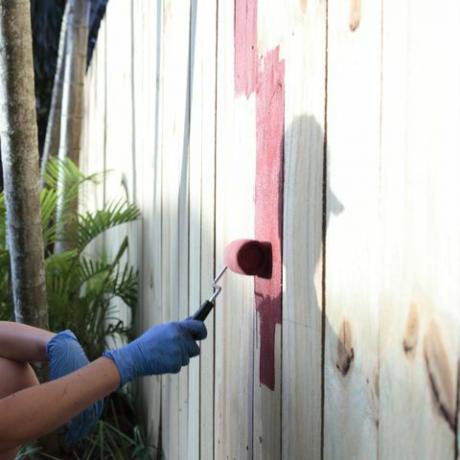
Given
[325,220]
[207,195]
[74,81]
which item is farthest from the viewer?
[74,81]

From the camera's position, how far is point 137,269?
3.55 meters

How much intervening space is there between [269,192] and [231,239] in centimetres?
36

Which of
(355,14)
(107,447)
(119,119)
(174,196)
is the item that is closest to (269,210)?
(355,14)

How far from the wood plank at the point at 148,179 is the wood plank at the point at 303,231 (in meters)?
1.56

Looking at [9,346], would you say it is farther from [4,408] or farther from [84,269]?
[84,269]

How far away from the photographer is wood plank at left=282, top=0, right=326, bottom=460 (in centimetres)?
118

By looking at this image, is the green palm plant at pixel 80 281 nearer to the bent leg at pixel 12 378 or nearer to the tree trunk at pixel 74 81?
the tree trunk at pixel 74 81

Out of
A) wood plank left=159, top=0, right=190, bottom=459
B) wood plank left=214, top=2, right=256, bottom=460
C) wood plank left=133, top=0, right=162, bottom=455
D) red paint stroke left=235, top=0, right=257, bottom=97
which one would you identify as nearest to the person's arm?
wood plank left=214, top=2, right=256, bottom=460

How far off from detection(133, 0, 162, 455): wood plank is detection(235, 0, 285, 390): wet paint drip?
53.2 inches

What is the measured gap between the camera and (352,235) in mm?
1048

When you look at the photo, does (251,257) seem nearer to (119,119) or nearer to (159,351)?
(159,351)

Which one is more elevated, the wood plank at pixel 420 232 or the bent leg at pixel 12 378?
the wood plank at pixel 420 232

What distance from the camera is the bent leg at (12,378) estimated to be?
1698 mm

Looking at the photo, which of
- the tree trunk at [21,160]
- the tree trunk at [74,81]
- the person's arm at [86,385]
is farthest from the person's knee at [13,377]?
the tree trunk at [74,81]
